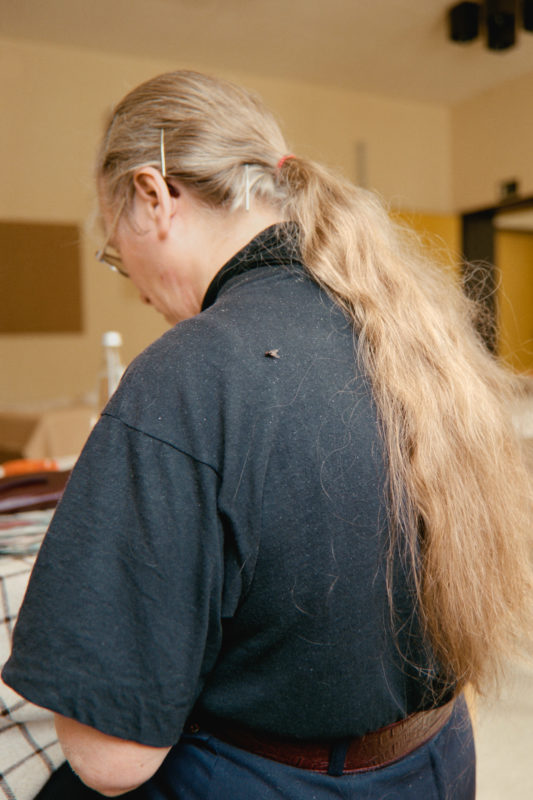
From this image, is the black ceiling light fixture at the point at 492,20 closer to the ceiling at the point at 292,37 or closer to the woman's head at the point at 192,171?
the ceiling at the point at 292,37

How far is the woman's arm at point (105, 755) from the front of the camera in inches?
20.1

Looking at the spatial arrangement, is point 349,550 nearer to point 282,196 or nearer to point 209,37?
point 282,196

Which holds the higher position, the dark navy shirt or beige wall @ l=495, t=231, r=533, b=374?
beige wall @ l=495, t=231, r=533, b=374

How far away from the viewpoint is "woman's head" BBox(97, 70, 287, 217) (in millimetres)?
725

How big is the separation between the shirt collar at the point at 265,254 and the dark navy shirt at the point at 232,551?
41 millimetres

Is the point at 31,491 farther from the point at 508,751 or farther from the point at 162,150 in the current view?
the point at 508,751

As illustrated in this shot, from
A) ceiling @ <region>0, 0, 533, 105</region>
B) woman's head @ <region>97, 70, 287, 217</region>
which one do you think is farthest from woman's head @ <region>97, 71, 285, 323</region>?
ceiling @ <region>0, 0, 533, 105</region>

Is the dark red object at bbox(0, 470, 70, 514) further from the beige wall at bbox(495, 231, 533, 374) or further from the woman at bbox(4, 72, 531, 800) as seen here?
the beige wall at bbox(495, 231, 533, 374)

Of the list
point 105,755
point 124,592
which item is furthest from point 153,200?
point 105,755

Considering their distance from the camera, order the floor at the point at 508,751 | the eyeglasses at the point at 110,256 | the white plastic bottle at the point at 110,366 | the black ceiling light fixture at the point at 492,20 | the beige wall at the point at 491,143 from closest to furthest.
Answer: the eyeglasses at the point at 110,256
the white plastic bottle at the point at 110,366
the floor at the point at 508,751
the black ceiling light fixture at the point at 492,20
the beige wall at the point at 491,143

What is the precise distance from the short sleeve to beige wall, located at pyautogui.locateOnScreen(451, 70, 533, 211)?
5.03 meters

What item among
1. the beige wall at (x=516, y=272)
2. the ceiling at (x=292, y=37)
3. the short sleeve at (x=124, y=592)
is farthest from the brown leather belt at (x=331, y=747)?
the beige wall at (x=516, y=272)

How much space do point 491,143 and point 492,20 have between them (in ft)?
5.15

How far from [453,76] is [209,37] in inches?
76.4
